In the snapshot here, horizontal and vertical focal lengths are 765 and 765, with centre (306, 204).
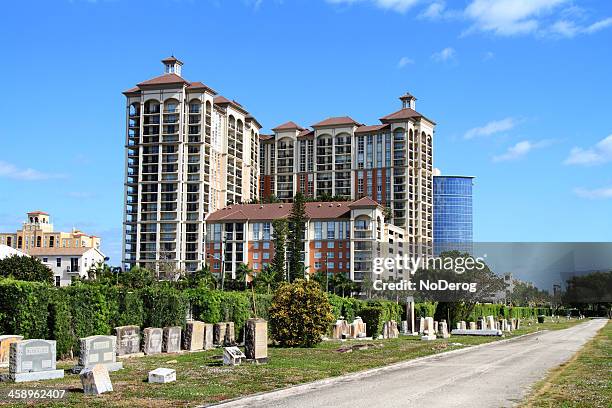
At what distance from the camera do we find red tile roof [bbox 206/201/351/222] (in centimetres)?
16638

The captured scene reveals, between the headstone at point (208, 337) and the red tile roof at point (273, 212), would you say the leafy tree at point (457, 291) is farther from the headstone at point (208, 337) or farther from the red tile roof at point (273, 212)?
the headstone at point (208, 337)

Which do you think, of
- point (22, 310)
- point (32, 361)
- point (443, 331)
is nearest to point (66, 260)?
point (443, 331)

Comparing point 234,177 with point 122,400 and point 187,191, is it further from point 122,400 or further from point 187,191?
point 122,400

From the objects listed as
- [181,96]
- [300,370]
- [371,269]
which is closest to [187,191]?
[181,96]

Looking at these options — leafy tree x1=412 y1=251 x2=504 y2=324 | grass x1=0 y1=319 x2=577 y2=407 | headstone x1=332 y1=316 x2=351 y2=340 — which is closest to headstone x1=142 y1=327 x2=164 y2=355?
grass x1=0 y1=319 x2=577 y2=407

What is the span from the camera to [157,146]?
558 ft

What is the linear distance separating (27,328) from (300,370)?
438 inches

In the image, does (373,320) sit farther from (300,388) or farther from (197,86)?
(197,86)

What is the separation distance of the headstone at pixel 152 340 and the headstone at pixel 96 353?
24.0 ft

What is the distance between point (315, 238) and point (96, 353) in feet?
468

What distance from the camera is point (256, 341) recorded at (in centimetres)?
2855

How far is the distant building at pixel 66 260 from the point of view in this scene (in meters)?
156

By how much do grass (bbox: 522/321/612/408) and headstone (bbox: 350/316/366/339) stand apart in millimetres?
19683

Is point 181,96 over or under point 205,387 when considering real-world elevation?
over
